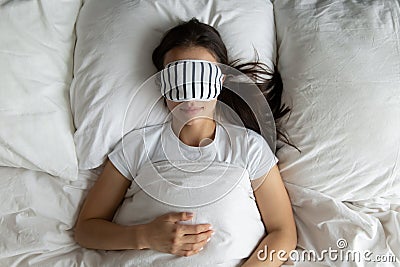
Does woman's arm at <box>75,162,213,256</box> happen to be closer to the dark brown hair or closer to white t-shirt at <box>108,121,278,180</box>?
white t-shirt at <box>108,121,278,180</box>

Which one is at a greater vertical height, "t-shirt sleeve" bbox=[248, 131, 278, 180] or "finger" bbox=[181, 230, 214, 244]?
"t-shirt sleeve" bbox=[248, 131, 278, 180]

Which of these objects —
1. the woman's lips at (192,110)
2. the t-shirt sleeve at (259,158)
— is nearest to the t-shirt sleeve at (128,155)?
the woman's lips at (192,110)

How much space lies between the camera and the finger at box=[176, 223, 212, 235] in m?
1.05

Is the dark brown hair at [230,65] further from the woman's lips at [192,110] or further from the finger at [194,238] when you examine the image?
the finger at [194,238]

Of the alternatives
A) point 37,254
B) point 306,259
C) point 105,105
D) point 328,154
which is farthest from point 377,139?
point 37,254

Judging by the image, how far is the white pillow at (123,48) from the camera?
1.19 m

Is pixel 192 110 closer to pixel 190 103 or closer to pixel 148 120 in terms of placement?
pixel 190 103

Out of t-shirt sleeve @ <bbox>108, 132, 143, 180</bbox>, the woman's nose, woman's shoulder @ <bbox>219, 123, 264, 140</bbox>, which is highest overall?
the woman's nose

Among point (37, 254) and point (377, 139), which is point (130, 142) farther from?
point (377, 139)

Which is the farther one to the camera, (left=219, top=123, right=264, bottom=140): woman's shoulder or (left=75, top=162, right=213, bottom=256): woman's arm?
(left=219, top=123, right=264, bottom=140): woman's shoulder

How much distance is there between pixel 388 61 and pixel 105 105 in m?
0.63

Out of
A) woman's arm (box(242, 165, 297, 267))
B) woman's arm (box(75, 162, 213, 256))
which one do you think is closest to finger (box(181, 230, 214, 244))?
woman's arm (box(75, 162, 213, 256))

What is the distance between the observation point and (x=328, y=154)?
1164 millimetres

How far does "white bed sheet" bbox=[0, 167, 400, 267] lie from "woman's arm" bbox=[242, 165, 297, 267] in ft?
0.12
